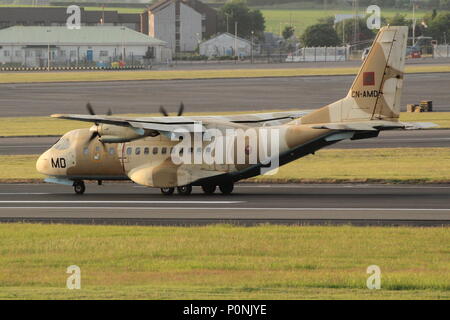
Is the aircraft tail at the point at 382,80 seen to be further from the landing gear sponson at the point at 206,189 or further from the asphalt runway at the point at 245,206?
the landing gear sponson at the point at 206,189

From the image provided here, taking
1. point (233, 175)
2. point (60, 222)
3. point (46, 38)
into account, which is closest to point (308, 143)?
point (233, 175)

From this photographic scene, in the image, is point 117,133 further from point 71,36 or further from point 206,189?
point 71,36

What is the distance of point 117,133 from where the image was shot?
132 feet

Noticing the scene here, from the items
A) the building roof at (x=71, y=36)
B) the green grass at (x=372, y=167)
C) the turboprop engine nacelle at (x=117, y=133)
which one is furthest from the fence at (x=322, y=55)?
the turboprop engine nacelle at (x=117, y=133)

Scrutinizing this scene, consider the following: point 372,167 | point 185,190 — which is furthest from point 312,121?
point 372,167

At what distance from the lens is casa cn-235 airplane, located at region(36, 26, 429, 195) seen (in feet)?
126

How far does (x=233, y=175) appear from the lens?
3959 cm

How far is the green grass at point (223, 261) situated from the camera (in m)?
21.2

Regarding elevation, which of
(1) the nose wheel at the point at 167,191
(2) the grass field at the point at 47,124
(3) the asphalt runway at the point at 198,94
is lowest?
(1) the nose wheel at the point at 167,191

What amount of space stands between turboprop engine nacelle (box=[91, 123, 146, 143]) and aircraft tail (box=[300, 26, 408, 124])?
8688 mm

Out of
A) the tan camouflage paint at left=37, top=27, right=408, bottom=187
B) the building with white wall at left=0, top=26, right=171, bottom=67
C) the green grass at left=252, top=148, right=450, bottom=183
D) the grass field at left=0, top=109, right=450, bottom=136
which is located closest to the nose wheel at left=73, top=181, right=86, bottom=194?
the tan camouflage paint at left=37, top=27, right=408, bottom=187

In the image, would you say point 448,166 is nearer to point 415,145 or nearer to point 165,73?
point 415,145

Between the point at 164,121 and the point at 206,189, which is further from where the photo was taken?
the point at 206,189

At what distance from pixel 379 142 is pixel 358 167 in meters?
13.6
